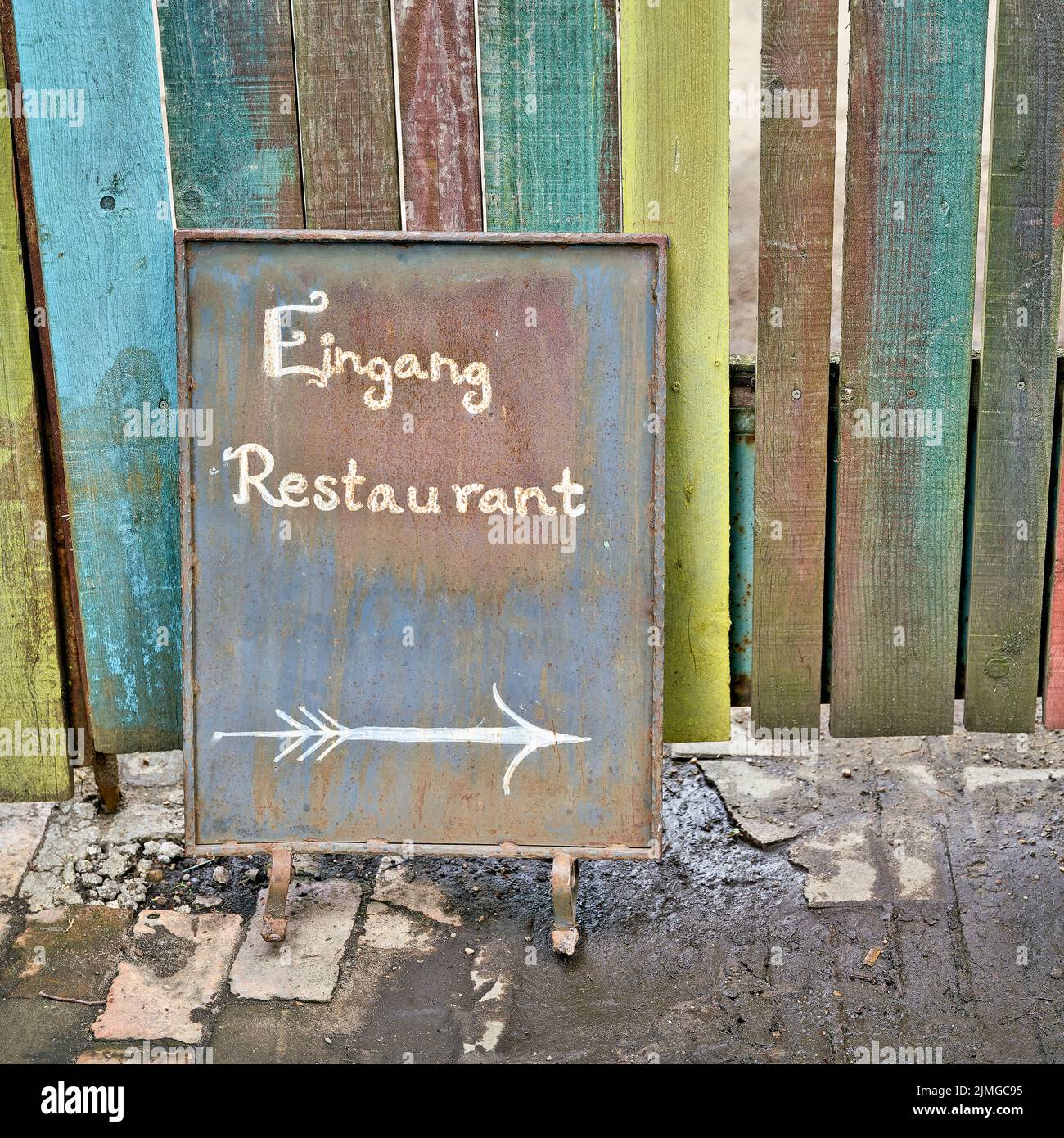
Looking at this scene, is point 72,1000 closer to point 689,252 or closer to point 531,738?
point 531,738

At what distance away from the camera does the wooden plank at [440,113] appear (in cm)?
268

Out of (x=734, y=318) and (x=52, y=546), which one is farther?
(x=734, y=318)

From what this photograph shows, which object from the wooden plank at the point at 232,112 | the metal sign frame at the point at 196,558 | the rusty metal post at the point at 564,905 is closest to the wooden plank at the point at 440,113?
the metal sign frame at the point at 196,558

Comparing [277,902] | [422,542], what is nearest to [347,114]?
[422,542]

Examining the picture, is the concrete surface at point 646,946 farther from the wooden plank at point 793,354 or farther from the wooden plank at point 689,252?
the wooden plank at point 689,252

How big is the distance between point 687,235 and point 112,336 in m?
1.36

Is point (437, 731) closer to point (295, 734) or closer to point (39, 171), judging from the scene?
point (295, 734)

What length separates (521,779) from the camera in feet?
9.23

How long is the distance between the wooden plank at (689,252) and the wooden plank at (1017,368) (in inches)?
24.9

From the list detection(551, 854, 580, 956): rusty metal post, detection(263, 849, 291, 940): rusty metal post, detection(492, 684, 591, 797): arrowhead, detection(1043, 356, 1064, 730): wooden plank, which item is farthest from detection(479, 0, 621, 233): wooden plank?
detection(263, 849, 291, 940): rusty metal post

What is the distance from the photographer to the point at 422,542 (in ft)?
9.05

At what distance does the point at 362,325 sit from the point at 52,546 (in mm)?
1003

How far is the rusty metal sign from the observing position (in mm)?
2691
